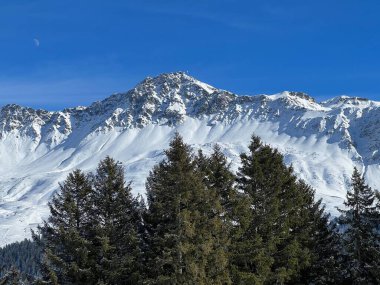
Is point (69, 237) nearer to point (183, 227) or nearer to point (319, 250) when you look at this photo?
point (183, 227)

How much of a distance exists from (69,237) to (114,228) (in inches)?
93.8

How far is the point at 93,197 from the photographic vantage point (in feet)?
104

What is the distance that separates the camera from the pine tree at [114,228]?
2972 centimetres

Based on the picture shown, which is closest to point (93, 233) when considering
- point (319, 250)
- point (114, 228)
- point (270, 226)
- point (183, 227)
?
point (114, 228)

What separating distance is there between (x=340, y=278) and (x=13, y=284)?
69.8ft

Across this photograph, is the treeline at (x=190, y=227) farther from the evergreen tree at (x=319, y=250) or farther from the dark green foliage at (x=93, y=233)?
the evergreen tree at (x=319, y=250)

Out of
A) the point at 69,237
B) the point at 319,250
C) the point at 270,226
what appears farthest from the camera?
the point at 319,250

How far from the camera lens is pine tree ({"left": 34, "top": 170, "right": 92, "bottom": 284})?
1172 inches

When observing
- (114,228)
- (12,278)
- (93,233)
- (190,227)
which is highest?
(114,228)

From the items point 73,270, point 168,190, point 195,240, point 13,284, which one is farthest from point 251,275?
point 13,284

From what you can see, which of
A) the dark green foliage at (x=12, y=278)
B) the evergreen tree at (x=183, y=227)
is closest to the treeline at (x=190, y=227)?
the evergreen tree at (x=183, y=227)

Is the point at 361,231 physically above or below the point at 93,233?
below

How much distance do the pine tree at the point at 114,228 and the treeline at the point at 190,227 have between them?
55mm

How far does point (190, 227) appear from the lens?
2756 centimetres
